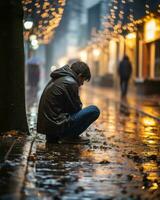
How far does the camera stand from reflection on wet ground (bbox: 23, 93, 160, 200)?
23.9 feet

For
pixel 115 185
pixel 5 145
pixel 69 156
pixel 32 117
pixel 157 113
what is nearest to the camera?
pixel 115 185

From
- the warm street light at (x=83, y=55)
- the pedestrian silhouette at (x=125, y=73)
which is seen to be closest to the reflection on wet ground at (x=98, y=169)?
the pedestrian silhouette at (x=125, y=73)

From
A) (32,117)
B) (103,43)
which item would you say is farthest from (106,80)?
(32,117)

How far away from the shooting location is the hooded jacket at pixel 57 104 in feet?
36.7

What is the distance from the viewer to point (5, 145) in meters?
10.9

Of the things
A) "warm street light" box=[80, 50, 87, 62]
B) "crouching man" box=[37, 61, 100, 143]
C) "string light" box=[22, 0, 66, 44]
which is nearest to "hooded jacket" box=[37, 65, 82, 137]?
"crouching man" box=[37, 61, 100, 143]

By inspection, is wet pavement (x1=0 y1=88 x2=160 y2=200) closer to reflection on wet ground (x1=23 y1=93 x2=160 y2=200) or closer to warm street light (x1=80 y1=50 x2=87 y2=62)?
reflection on wet ground (x1=23 y1=93 x2=160 y2=200)

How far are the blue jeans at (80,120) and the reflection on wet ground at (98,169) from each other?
1.17 ft

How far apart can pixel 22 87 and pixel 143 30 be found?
24773 millimetres

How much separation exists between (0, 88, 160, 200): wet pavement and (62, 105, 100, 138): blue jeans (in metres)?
0.34

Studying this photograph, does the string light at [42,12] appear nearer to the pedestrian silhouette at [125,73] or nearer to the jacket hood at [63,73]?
the pedestrian silhouette at [125,73]

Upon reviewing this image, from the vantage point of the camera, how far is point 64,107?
11391 mm

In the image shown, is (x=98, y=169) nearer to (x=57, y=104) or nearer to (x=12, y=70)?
(x=57, y=104)

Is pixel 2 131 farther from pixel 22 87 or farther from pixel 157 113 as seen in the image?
pixel 157 113
